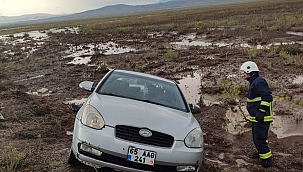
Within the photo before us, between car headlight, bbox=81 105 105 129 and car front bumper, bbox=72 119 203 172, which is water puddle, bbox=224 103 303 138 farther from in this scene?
car headlight, bbox=81 105 105 129

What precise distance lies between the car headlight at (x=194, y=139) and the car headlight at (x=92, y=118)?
1.12 m

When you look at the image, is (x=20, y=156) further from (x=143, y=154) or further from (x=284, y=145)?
(x=284, y=145)

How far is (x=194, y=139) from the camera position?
427cm

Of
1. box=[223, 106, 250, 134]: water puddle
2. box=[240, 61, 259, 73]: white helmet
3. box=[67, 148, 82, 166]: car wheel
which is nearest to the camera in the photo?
box=[67, 148, 82, 166]: car wheel

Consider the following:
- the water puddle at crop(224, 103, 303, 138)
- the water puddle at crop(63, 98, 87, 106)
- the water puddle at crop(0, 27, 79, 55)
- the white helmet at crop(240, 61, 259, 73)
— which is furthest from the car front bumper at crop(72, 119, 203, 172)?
the water puddle at crop(0, 27, 79, 55)

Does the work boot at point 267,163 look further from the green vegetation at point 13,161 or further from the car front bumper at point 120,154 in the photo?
the green vegetation at point 13,161

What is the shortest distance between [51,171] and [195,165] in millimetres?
1990

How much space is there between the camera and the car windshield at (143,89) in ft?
16.8

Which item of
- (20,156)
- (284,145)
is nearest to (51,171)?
(20,156)

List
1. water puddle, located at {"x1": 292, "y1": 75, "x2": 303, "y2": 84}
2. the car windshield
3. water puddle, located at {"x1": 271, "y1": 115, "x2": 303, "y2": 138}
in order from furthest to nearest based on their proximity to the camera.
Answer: water puddle, located at {"x1": 292, "y1": 75, "x2": 303, "y2": 84}, water puddle, located at {"x1": 271, "y1": 115, "x2": 303, "y2": 138}, the car windshield

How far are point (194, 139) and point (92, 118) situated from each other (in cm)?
138

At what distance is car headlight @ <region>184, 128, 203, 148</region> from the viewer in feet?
13.6

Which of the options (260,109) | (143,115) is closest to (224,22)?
(260,109)

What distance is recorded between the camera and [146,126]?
4016 mm
